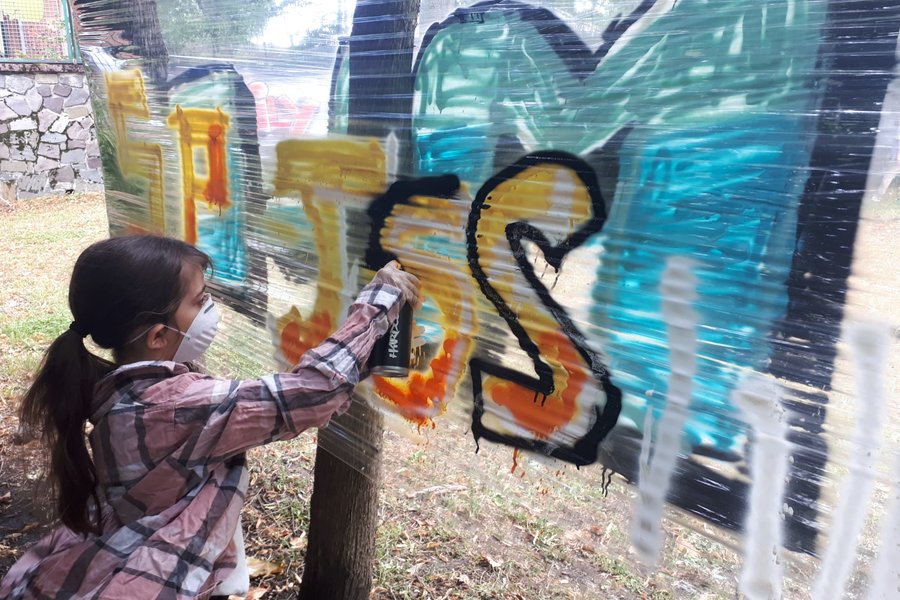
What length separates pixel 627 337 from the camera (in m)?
1.13

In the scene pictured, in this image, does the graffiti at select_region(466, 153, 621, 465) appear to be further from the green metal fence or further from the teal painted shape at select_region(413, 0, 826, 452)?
the green metal fence

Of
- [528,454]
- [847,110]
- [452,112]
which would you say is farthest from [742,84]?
[528,454]

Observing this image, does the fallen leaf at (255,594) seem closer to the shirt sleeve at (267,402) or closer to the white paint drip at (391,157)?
the shirt sleeve at (267,402)

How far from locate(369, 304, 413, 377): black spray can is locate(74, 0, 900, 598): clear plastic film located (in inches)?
3.6

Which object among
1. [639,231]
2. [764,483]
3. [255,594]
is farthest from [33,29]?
[764,483]

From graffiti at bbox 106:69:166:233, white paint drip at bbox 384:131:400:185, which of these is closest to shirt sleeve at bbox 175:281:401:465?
white paint drip at bbox 384:131:400:185

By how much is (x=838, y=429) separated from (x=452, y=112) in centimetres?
88

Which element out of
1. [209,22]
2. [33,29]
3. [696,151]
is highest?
[33,29]

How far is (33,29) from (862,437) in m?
12.3

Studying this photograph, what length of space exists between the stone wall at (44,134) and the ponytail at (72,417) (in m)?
8.60

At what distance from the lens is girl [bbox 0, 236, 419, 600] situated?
1.27 m

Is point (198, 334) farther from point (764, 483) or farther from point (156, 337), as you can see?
point (764, 483)

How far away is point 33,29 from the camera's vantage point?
1009 centimetres

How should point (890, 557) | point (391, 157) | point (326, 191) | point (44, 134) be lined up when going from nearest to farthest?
point (890, 557) < point (391, 157) < point (326, 191) < point (44, 134)
